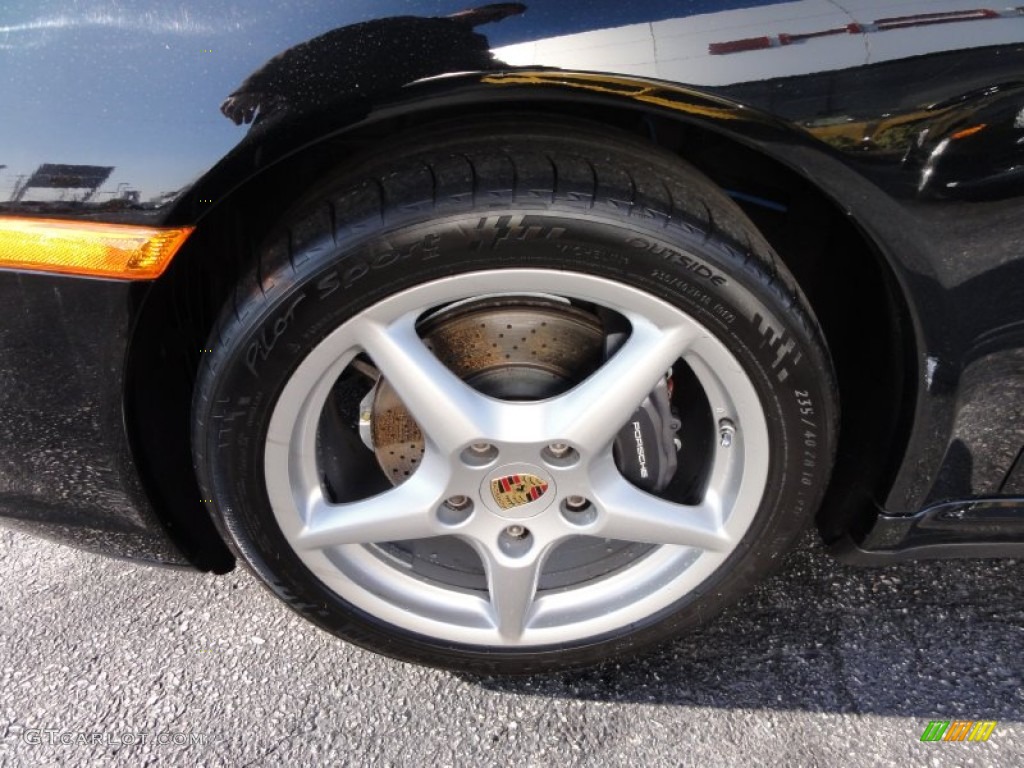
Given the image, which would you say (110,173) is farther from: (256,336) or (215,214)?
(256,336)

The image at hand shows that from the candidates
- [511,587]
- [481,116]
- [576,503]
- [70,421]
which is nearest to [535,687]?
[511,587]

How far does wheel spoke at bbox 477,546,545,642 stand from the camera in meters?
1.57

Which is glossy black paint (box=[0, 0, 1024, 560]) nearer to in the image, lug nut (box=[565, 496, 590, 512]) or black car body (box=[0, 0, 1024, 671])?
black car body (box=[0, 0, 1024, 671])

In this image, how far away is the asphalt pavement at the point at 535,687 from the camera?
5.25ft

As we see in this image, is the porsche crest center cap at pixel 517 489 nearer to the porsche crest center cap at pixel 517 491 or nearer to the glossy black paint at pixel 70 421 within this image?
the porsche crest center cap at pixel 517 491

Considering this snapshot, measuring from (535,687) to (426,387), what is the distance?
753mm

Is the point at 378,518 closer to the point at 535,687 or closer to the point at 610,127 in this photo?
the point at 535,687

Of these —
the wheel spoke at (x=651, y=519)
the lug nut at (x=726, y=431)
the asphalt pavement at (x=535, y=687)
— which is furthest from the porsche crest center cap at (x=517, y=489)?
the asphalt pavement at (x=535, y=687)

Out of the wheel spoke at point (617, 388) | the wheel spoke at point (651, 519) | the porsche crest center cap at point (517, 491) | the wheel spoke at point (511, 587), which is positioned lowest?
the wheel spoke at point (511, 587)

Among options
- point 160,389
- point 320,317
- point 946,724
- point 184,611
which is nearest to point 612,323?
point 320,317

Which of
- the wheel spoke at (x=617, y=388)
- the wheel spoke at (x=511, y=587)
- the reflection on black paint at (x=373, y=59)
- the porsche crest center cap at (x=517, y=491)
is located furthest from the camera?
the wheel spoke at (x=511, y=587)

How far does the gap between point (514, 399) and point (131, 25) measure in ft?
2.87

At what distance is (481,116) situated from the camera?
128 centimetres

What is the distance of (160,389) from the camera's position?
4.87ft
